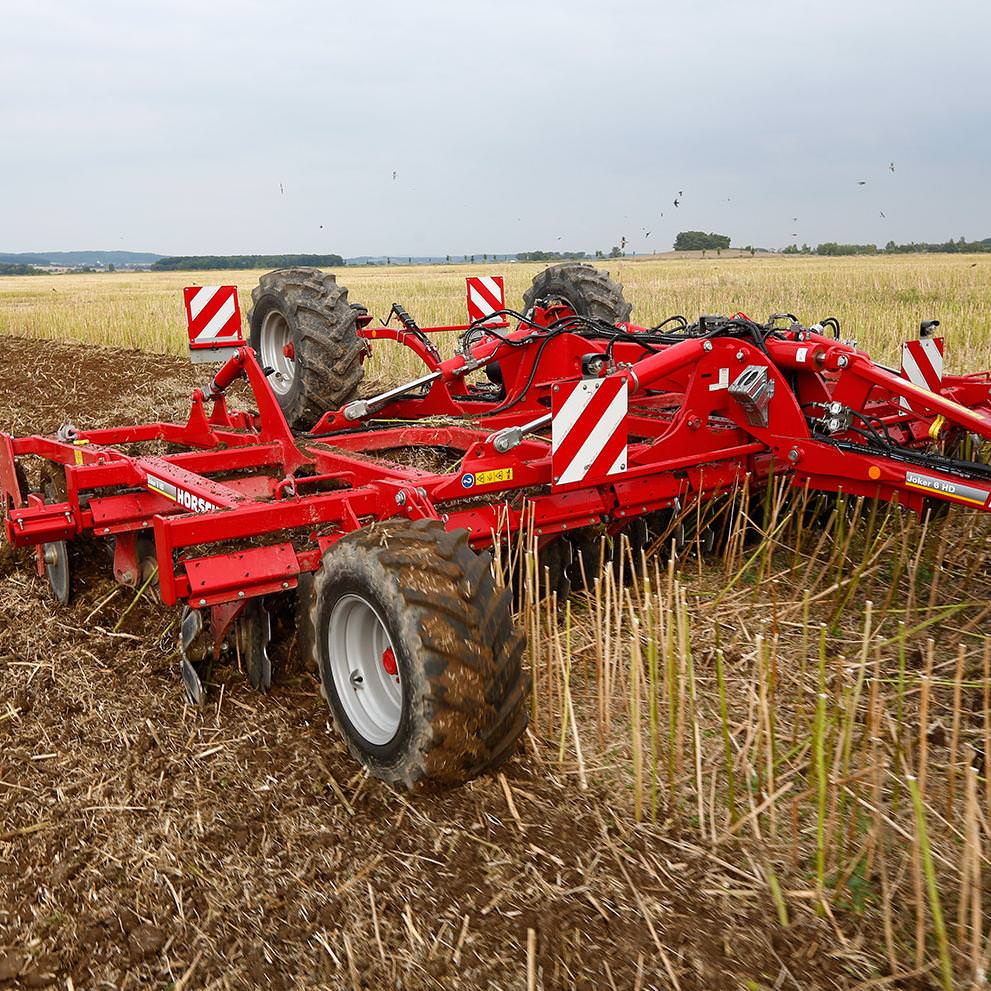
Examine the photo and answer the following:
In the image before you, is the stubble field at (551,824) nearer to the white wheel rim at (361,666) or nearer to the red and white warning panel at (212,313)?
the white wheel rim at (361,666)

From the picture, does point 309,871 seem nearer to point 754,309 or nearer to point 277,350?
point 277,350

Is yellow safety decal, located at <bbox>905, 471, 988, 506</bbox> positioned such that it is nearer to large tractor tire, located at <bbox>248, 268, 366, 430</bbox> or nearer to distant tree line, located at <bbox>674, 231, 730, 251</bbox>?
large tractor tire, located at <bbox>248, 268, 366, 430</bbox>

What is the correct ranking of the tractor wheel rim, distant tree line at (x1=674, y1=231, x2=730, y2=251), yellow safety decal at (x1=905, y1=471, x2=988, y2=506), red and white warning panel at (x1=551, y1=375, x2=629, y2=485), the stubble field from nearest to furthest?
the stubble field
yellow safety decal at (x1=905, y1=471, x2=988, y2=506)
red and white warning panel at (x1=551, y1=375, x2=629, y2=485)
the tractor wheel rim
distant tree line at (x1=674, y1=231, x2=730, y2=251)

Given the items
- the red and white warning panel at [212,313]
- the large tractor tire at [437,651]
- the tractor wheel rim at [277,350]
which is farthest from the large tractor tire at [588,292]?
the large tractor tire at [437,651]

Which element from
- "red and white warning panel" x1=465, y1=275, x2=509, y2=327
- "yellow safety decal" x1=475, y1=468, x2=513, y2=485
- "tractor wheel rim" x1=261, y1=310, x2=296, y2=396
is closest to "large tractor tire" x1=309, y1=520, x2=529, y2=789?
"yellow safety decal" x1=475, y1=468, x2=513, y2=485

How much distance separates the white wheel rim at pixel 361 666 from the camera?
3.15 meters

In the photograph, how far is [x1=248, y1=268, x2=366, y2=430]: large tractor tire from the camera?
6387 mm

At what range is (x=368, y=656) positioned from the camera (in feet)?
10.5

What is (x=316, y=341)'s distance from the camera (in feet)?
20.9

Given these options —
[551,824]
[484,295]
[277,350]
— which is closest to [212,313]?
[277,350]

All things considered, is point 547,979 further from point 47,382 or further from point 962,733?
point 47,382

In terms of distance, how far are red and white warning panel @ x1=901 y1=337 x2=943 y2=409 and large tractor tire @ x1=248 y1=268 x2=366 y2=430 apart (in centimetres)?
335

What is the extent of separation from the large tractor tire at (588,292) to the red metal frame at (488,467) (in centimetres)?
125

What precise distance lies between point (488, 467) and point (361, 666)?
108cm
